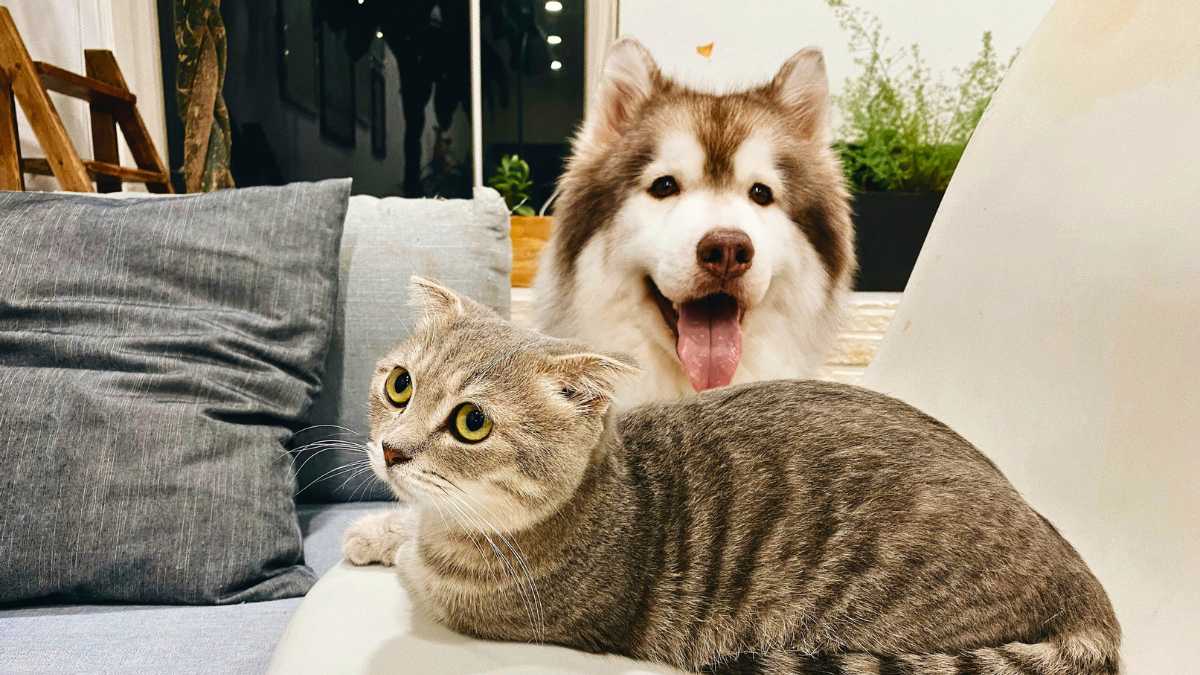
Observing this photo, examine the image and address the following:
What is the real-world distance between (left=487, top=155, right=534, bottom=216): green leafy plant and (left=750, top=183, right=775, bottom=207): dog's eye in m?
0.80

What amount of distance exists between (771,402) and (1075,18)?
0.60m

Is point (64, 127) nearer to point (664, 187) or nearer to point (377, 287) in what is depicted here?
point (377, 287)

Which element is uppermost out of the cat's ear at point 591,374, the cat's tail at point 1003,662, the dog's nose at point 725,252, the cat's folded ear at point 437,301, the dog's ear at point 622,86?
the dog's ear at point 622,86

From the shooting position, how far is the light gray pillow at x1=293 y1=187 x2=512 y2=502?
130 cm

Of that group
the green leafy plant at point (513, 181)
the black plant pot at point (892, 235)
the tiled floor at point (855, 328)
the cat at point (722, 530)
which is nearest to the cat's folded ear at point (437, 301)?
the cat at point (722, 530)

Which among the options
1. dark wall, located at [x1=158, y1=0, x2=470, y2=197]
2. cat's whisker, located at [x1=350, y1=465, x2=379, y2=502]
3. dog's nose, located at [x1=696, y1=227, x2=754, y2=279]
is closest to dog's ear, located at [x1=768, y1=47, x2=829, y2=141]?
dog's nose, located at [x1=696, y1=227, x2=754, y2=279]

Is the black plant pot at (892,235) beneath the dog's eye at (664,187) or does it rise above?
beneath

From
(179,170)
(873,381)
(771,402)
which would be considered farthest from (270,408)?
(179,170)

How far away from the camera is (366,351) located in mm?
1300

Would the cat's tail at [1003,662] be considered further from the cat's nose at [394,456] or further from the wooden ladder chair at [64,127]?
the wooden ladder chair at [64,127]

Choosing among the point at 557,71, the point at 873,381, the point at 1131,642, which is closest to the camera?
the point at 1131,642

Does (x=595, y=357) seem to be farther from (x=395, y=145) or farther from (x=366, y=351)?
(x=395, y=145)

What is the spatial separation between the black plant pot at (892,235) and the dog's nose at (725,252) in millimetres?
642

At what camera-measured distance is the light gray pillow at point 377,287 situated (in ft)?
4.25
